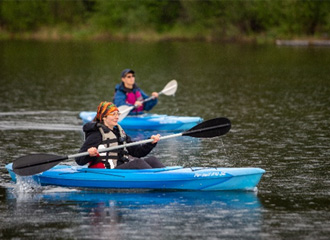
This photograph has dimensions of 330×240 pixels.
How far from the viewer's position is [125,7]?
71.6 m

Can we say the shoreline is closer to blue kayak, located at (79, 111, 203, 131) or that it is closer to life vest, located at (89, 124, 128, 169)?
blue kayak, located at (79, 111, 203, 131)

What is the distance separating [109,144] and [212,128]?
5.25 feet

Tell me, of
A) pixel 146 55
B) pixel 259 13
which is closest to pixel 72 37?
pixel 259 13

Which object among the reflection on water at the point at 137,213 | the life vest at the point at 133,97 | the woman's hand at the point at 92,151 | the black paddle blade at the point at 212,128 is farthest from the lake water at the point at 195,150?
the life vest at the point at 133,97

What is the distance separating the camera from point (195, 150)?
49.4 ft

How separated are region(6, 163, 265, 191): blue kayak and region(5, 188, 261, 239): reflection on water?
0.11 m

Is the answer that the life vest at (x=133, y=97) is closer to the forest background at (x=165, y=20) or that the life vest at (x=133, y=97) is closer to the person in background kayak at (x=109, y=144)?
the person in background kayak at (x=109, y=144)

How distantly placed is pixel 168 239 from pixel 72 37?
199ft

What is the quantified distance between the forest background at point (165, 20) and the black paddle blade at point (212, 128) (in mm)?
47901

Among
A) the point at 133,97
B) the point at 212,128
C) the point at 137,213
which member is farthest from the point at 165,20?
the point at 137,213

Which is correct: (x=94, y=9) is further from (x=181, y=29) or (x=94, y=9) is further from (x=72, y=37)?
(x=181, y=29)

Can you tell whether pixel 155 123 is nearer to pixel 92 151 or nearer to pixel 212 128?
pixel 212 128

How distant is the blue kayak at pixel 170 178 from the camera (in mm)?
11094

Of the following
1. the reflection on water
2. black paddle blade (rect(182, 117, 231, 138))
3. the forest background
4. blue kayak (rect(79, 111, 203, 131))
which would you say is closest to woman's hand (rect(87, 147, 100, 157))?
the reflection on water
